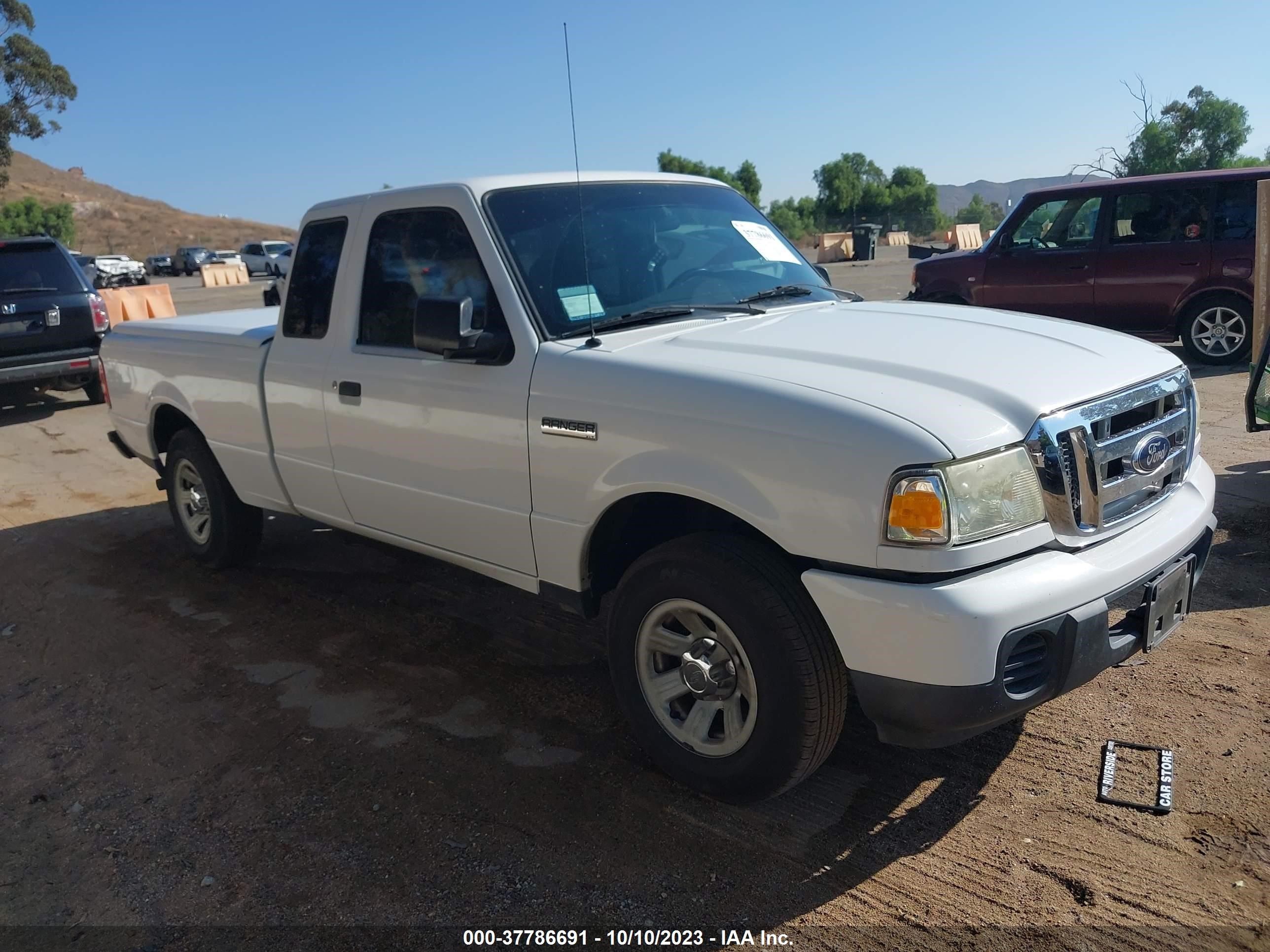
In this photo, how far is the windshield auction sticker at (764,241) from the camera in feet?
14.5

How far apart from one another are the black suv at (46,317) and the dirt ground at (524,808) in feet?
22.6

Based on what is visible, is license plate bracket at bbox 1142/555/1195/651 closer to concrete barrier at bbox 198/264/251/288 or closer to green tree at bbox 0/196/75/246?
concrete barrier at bbox 198/264/251/288

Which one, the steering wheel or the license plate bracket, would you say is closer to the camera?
the license plate bracket

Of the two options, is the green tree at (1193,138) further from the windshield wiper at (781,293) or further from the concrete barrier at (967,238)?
the windshield wiper at (781,293)

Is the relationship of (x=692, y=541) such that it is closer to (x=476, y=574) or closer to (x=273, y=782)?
(x=273, y=782)

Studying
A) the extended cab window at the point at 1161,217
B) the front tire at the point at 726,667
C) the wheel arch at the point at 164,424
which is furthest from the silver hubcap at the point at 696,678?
the extended cab window at the point at 1161,217

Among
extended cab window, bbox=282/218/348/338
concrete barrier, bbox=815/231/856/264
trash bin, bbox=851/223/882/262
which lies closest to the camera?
extended cab window, bbox=282/218/348/338

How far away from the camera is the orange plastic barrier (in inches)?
657

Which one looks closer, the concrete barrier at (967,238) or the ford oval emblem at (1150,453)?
the ford oval emblem at (1150,453)

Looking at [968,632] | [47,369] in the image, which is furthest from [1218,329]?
[47,369]

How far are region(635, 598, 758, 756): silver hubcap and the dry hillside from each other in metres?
85.7

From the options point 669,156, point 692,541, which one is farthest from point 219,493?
point 669,156

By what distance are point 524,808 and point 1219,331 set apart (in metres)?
9.38

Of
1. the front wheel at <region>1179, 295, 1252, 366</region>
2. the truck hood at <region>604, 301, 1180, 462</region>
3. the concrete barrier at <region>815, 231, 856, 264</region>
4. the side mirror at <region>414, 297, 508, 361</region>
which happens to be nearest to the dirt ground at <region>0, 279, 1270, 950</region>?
the truck hood at <region>604, 301, 1180, 462</region>
